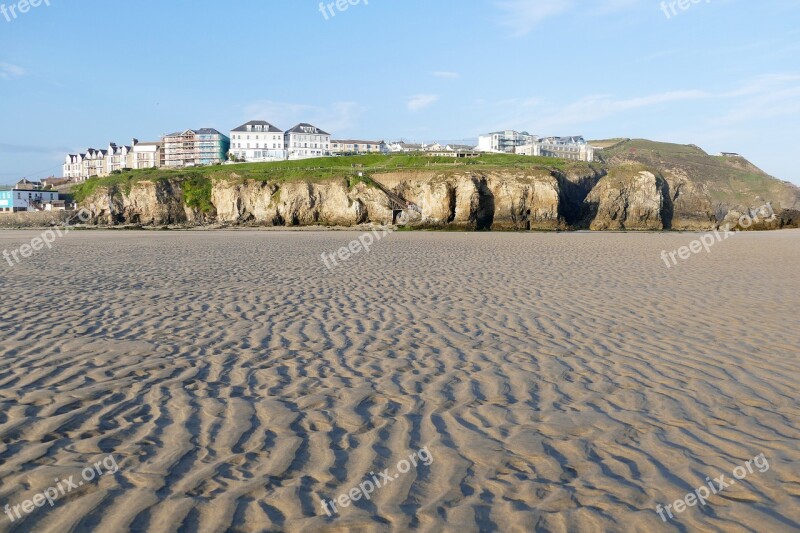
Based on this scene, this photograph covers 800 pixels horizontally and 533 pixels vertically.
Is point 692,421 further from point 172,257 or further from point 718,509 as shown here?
point 172,257

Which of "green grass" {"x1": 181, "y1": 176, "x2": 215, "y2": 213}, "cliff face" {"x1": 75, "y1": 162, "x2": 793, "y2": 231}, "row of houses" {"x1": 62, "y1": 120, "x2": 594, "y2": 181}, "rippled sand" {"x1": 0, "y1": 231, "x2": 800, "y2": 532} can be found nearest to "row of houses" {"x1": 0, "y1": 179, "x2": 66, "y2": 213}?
"row of houses" {"x1": 62, "y1": 120, "x2": 594, "y2": 181}

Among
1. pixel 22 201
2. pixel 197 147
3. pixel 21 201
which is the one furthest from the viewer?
pixel 197 147

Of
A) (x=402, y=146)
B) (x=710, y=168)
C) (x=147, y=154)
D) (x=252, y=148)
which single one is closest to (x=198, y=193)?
(x=252, y=148)

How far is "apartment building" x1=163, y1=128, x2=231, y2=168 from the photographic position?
125 metres

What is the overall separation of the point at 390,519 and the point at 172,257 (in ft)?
68.9

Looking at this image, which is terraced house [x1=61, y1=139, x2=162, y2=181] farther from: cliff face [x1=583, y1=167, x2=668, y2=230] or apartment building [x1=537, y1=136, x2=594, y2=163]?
cliff face [x1=583, y1=167, x2=668, y2=230]

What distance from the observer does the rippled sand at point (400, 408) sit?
3668mm

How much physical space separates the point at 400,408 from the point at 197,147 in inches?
5214

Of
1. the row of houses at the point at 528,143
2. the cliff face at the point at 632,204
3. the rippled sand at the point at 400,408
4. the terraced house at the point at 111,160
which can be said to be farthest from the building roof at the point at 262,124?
the rippled sand at the point at 400,408

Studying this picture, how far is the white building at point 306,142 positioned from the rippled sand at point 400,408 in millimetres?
117228

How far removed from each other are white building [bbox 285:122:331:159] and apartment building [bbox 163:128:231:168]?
15.9 meters

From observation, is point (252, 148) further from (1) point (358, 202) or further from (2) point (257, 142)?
(1) point (358, 202)

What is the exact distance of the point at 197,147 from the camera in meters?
126

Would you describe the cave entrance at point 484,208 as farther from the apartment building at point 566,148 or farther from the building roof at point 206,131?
the building roof at point 206,131
